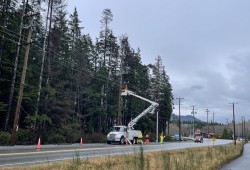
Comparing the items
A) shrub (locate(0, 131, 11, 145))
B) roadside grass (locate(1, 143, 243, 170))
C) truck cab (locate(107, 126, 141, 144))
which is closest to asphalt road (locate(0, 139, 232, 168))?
roadside grass (locate(1, 143, 243, 170))

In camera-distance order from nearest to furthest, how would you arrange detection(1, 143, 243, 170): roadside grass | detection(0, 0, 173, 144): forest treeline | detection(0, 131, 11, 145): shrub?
detection(1, 143, 243, 170): roadside grass
detection(0, 131, 11, 145): shrub
detection(0, 0, 173, 144): forest treeline

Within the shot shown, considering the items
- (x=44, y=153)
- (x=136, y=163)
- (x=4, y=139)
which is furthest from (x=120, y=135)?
(x=136, y=163)

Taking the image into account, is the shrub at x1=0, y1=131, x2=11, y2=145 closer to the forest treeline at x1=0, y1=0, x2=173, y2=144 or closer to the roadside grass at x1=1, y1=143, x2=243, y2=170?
the forest treeline at x1=0, y1=0, x2=173, y2=144

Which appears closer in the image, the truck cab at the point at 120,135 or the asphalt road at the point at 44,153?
the asphalt road at the point at 44,153

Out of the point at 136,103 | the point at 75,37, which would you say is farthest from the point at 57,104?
the point at 136,103

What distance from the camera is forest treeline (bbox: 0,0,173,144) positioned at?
37625 millimetres

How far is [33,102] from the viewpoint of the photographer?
39844mm

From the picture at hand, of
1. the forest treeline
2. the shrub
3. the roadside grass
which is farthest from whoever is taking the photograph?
the forest treeline

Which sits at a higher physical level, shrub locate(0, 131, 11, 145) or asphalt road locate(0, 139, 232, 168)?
shrub locate(0, 131, 11, 145)

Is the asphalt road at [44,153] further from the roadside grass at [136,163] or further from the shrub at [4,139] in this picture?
the shrub at [4,139]

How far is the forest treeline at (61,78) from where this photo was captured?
123ft

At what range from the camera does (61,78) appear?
5197cm

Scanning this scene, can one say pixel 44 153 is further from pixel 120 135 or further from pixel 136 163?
pixel 120 135

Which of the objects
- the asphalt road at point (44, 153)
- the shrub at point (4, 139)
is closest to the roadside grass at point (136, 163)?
the asphalt road at point (44, 153)
